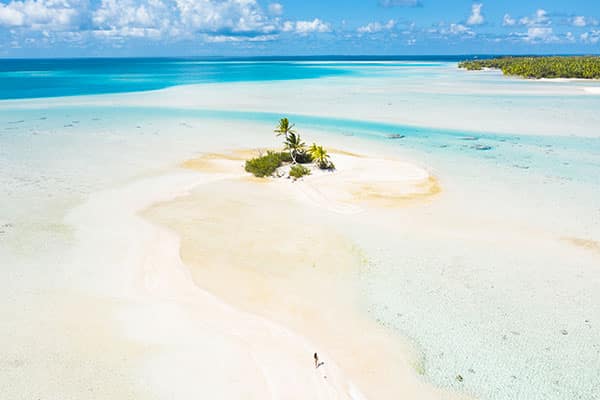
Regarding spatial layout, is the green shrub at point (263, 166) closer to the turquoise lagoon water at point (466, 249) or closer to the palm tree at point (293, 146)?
the palm tree at point (293, 146)

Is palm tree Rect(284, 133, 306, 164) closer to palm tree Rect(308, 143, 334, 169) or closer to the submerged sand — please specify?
palm tree Rect(308, 143, 334, 169)

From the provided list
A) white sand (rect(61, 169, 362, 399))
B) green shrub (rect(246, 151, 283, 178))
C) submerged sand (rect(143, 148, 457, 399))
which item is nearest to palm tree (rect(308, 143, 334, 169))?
submerged sand (rect(143, 148, 457, 399))

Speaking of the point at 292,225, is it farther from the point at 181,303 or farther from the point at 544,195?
the point at 544,195

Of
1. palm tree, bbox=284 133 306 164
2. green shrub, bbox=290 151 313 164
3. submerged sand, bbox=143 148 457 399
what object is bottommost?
submerged sand, bbox=143 148 457 399

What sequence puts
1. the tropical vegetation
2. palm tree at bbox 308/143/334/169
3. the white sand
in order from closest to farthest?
1. the white sand
2. the tropical vegetation
3. palm tree at bbox 308/143/334/169

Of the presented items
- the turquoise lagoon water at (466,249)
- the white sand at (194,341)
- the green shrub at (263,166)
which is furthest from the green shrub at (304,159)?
the white sand at (194,341)

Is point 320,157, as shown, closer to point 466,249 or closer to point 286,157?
point 286,157

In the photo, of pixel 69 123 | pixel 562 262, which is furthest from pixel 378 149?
pixel 69 123

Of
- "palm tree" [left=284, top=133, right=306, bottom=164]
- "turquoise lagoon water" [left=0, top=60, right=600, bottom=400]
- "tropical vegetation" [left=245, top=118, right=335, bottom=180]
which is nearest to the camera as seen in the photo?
"turquoise lagoon water" [left=0, top=60, right=600, bottom=400]
